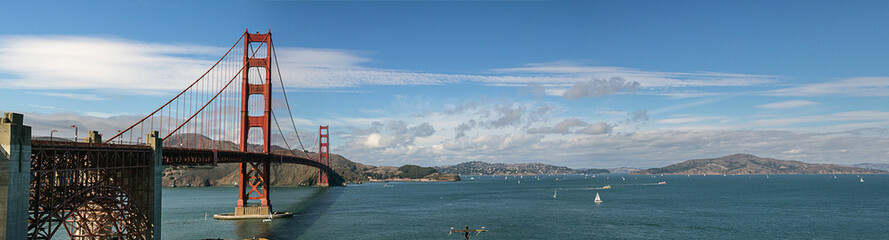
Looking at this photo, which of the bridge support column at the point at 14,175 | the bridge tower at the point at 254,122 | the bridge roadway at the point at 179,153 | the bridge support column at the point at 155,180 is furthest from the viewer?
the bridge tower at the point at 254,122

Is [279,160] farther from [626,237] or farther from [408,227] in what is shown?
[626,237]

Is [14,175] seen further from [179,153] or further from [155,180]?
[179,153]

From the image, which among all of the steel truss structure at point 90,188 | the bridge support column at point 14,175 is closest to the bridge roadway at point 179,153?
the steel truss structure at point 90,188

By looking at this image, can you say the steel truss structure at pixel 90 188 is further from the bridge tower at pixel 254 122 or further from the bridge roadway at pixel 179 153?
the bridge tower at pixel 254 122

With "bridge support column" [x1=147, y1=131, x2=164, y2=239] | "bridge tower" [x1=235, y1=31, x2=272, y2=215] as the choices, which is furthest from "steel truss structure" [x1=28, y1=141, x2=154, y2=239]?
"bridge tower" [x1=235, y1=31, x2=272, y2=215]

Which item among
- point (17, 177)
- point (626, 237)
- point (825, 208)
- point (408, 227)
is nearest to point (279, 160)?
point (408, 227)

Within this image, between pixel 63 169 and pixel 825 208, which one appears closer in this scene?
pixel 63 169

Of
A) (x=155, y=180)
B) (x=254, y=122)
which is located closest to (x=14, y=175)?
(x=155, y=180)

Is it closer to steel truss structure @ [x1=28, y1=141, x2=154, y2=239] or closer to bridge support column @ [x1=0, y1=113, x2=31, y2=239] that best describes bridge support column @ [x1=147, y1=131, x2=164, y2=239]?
steel truss structure @ [x1=28, y1=141, x2=154, y2=239]
